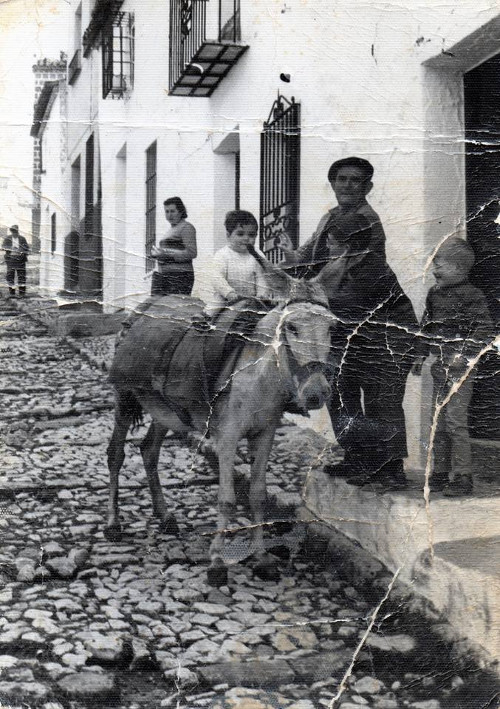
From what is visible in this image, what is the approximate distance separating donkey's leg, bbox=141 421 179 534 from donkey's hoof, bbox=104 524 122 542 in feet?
0.39

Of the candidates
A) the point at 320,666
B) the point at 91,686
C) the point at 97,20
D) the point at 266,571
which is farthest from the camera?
the point at 97,20

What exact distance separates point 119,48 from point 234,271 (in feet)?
2.63

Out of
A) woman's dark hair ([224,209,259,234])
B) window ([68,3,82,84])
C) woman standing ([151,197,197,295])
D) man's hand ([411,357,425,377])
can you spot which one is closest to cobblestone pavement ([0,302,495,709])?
woman standing ([151,197,197,295])

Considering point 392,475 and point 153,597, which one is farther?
point 392,475

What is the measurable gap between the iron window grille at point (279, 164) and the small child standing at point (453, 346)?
0.48m

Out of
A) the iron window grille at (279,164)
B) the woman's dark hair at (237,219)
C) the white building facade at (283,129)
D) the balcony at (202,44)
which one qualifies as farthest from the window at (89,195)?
the iron window grille at (279,164)

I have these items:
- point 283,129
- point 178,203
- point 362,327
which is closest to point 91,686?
point 362,327

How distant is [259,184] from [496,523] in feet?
4.03

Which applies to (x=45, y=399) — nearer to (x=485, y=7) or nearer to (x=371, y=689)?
(x=371, y=689)

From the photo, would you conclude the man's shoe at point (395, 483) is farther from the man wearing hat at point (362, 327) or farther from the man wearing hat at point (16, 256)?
the man wearing hat at point (16, 256)

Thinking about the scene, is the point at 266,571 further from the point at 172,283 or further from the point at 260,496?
the point at 172,283

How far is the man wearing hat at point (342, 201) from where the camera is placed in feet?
7.48

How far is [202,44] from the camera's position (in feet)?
7.51

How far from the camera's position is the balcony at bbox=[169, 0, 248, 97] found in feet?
7.55
